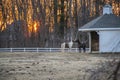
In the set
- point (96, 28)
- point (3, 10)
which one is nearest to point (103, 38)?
point (96, 28)

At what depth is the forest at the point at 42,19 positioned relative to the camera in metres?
54.3

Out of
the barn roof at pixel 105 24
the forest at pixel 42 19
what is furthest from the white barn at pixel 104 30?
the forest at pixel 42 19

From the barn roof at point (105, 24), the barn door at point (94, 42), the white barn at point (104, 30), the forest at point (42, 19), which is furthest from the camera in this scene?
the forest at point (42, 19)

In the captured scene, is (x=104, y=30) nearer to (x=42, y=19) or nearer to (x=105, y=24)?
(x=105, y=24)

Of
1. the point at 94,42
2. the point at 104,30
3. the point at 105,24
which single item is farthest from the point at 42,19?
the point at 104,30

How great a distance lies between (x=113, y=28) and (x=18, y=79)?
2219cm

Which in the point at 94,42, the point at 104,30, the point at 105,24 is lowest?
the point at 94,42

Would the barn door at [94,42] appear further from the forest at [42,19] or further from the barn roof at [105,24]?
the forest at [42,19]

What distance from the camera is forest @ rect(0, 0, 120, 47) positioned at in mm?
54344

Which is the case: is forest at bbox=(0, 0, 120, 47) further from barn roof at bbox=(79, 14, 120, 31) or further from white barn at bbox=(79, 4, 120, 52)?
barn roof at bbox=(79, 14, 120, 31)

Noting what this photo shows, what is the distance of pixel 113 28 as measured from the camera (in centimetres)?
3516

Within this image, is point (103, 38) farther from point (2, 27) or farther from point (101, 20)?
point (2, 27)

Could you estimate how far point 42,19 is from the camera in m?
56.0

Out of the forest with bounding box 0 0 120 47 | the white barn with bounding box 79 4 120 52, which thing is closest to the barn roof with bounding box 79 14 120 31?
the white barn with bounding box 79 4 120 52
